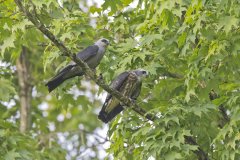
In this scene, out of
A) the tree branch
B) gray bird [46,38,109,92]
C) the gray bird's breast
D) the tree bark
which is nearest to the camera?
the tree branch

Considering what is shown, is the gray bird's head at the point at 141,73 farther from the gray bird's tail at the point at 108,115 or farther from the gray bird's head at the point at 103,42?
the gray bird's head at the point at 103,42

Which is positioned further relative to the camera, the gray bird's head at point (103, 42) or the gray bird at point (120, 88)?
the gray bird's head at point (103, 42)

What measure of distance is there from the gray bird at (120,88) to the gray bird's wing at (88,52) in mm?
432

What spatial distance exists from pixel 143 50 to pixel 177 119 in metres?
1.43

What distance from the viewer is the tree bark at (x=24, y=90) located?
38.9 ft

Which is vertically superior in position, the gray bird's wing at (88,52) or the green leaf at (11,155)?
the gray bird's wing at (88,52)

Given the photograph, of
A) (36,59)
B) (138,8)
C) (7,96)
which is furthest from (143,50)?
(36,59)

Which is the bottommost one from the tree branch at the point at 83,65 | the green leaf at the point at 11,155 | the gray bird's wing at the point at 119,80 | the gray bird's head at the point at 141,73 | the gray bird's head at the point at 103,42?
the tree branch at the point at 83,65

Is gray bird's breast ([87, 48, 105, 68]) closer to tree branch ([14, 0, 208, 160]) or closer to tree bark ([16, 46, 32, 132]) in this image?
tree branch ([14, 0, 208, 160])

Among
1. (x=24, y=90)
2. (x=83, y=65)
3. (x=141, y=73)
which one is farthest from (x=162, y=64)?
(x=24, y=90)

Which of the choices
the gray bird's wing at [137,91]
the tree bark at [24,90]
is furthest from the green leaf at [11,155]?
the tree bark at [24,90]

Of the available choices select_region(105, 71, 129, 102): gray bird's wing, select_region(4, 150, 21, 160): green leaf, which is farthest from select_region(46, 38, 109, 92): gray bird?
select_region(4, 150, 21, 160): green leaf

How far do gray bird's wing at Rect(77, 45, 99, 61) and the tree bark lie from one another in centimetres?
406

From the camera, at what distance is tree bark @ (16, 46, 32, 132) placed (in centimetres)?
1184
